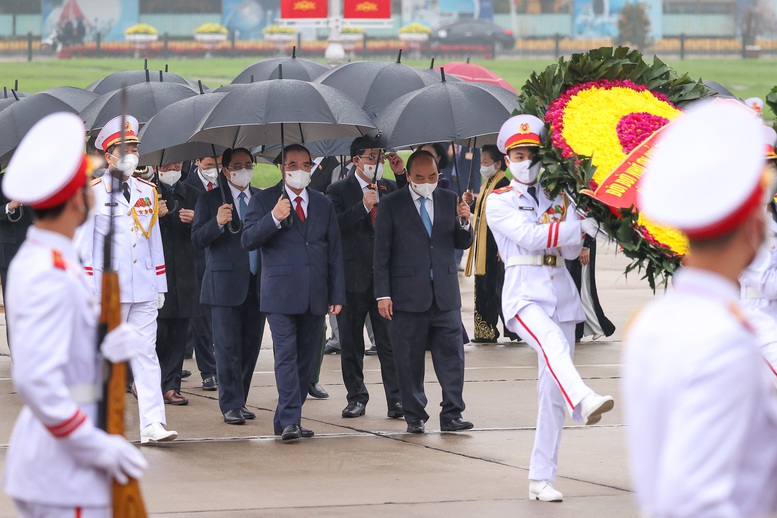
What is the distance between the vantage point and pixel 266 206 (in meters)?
9.11

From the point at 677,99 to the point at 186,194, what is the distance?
179 inches

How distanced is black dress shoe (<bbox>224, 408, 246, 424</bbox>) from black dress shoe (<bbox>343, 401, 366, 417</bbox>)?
75 centimetres

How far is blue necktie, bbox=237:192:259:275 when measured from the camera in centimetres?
964

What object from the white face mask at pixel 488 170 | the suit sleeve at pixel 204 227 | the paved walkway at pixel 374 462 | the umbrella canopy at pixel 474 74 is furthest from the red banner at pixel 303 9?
the suit sleeve at pixel 204 227

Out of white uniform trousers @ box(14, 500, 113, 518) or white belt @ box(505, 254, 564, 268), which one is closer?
white uniform trousers @ box(14, 500, 113, 518)

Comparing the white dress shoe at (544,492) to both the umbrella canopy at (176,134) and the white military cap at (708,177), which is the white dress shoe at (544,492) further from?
the white military cap at (708,177)

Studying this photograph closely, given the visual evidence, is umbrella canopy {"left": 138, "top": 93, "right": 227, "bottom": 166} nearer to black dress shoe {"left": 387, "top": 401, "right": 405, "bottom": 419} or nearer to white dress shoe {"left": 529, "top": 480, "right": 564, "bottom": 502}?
black dress shoe {"left": 387, "top": 401, "right": 405, "bottom": 419}

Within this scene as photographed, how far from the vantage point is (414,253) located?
30.1 ft

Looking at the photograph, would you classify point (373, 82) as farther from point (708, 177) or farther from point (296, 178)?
point (708, 177)

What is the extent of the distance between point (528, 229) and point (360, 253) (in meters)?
2.90

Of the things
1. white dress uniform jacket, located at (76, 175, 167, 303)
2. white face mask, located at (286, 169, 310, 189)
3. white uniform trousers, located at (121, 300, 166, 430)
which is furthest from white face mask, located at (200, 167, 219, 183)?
white uniform trousers, located at (121, 300, 166, 430)

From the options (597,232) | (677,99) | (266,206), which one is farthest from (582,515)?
(266,206)

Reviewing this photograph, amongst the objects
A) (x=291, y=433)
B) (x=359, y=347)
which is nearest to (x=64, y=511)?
(x=291, y=433)

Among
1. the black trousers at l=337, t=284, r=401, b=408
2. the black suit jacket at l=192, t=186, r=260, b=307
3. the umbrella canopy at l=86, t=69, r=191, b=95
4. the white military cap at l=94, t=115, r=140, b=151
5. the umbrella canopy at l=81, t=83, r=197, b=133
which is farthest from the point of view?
the umbrella canopy at l=86, t=69, r=191, b=95
